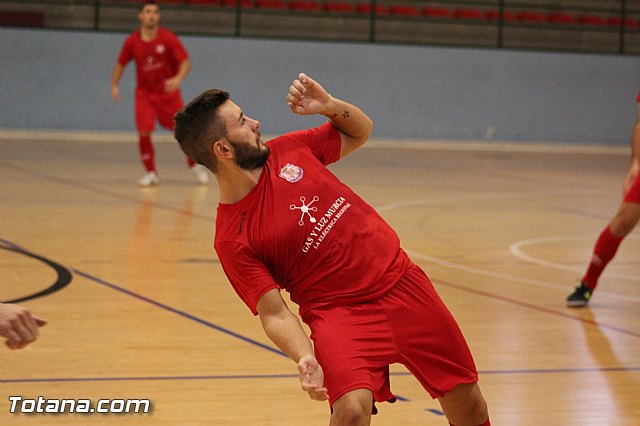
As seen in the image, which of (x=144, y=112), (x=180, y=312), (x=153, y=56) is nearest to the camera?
(x=180, y=312)

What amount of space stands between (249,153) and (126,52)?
10.5m

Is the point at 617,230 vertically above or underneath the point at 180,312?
above

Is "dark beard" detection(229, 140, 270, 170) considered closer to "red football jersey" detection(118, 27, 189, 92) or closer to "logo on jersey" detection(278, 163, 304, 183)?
"logo on jersey" detection(278, 163, 304, 183)

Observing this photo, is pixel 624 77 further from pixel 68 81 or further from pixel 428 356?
pixel 428 356

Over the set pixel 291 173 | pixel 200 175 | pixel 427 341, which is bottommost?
pixel 200 175

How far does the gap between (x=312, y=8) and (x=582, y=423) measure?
15.9 metres

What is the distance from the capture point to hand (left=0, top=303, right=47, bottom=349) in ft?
9.95

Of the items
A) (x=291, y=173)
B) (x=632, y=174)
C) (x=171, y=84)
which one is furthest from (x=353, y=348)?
(x=171, y=84)

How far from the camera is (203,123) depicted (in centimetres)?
415

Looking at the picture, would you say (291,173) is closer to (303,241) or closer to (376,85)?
(303,241)

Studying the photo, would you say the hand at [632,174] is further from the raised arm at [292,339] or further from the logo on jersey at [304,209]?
the raised arm at [292,339]

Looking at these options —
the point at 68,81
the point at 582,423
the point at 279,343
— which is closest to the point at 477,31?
the point at 68,81

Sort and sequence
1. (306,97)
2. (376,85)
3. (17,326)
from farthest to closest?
(376,85) → (306,97) → (17,326)

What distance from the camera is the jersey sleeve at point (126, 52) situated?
1424cm
